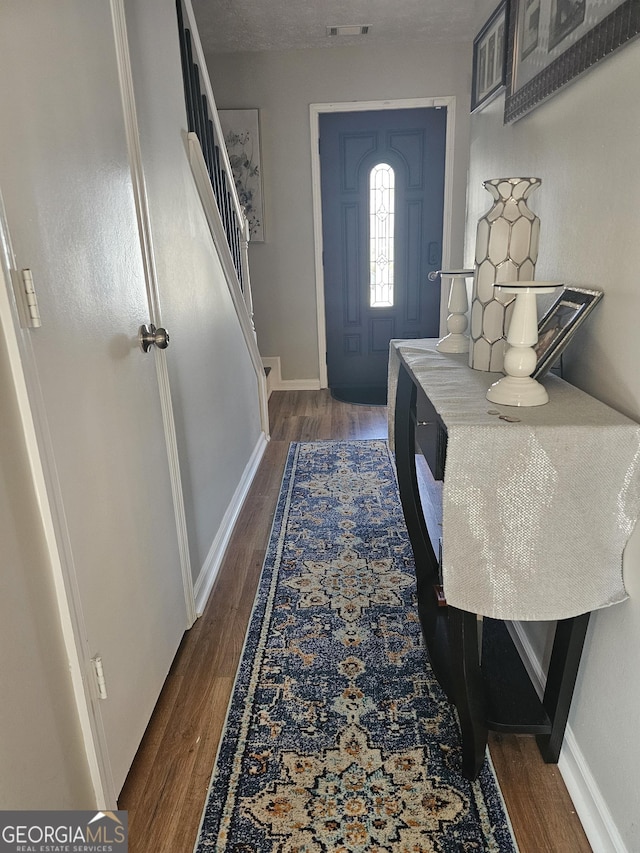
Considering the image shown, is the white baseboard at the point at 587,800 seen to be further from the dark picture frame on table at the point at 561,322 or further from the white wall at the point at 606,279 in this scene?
the dark picture frame on table at the point at 561,322

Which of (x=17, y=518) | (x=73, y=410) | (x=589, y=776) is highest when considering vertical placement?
(x=73, y=410)

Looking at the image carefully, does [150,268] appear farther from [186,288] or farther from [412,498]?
[412,498]

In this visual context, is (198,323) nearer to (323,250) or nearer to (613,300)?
(613,300)

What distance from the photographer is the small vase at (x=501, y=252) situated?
1.28 m

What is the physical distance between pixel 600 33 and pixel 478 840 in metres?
1.68

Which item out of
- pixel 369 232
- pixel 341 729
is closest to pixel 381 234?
pixel 369 232

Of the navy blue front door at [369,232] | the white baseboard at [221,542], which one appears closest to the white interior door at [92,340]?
the white baseboard at [221,542]

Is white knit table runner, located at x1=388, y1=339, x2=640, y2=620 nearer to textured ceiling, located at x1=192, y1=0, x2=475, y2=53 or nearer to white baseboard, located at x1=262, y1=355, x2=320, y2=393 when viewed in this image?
textured ceiling, located at x1=192, y1=0, x2=475, y2=53

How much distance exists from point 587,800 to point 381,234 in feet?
12.7

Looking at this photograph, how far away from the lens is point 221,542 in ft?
7.62

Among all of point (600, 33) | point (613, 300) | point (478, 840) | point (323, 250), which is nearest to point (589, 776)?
point (478, 840)

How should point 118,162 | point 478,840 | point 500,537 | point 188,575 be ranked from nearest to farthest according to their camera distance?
point 500,537 < point 478,840 < point 118,162 < point 188,575

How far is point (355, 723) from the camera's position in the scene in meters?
1.48

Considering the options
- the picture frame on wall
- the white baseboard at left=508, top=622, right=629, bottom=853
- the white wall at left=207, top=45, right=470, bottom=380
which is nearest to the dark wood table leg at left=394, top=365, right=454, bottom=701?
the white baseboard at left=508, top=622, right=629, bottom=853
